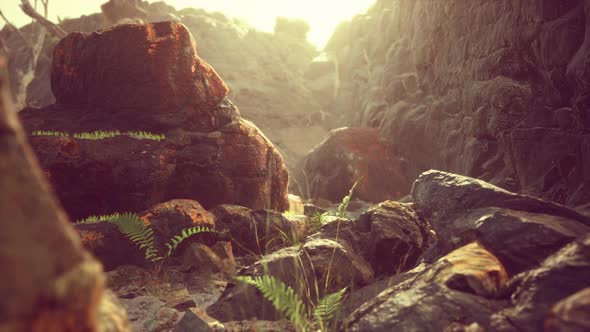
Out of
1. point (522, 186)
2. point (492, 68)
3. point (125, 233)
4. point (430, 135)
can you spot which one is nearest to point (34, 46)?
point (125, 233)

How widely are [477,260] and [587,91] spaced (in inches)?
244

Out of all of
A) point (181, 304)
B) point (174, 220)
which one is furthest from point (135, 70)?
point (181, 304)

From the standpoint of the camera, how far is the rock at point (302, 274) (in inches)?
174

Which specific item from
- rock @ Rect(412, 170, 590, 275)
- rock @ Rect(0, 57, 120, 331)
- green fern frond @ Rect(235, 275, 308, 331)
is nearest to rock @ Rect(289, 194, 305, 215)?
rock @ Rect(412, 170, 590, 275)

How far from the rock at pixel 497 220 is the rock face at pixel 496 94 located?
318cm

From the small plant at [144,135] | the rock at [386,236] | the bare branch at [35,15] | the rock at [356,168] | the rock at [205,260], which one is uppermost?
the bare branch at [35,15]

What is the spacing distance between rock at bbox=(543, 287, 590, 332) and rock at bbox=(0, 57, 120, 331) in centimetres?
218

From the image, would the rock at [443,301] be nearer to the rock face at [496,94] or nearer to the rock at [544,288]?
the rock at [544,288]

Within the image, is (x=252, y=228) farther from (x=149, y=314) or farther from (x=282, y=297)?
(x=282, y=297)

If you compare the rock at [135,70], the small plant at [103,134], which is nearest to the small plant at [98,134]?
the small plant at [103,134]

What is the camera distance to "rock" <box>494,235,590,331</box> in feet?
7.62

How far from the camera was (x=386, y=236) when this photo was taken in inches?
205

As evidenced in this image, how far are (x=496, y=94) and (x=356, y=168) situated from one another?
754 cm

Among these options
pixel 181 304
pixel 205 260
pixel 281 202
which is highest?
pixel 181 304
